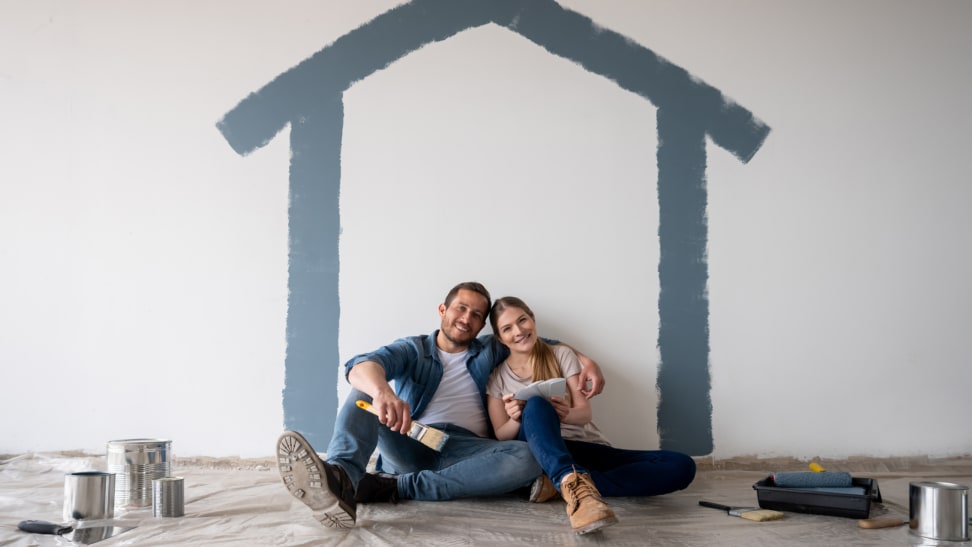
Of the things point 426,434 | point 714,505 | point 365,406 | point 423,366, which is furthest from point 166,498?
point 714,505

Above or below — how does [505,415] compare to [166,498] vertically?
above

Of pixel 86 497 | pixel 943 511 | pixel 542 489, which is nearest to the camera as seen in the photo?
pixel 943 511

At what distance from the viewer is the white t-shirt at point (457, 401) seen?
8.87ft

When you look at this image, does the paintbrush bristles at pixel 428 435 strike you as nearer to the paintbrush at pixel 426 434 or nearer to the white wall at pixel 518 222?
the paintbrush at pixel 426 434

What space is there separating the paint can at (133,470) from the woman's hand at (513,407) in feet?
3.34

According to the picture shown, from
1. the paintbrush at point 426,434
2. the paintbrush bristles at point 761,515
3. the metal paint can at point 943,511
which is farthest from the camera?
the paintbrush at point 426,434

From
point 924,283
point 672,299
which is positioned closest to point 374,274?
point 672,299

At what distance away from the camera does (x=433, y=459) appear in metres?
2.57

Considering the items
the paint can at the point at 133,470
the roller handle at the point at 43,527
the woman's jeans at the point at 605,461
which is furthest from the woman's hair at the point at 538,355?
the roller handle at the point at 43,527

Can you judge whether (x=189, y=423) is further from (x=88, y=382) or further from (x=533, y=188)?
(x=533, y=188)

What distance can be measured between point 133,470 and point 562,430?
134 centimetres

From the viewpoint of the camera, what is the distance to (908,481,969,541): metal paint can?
1937 millimetres

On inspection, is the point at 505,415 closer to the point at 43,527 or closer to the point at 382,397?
the point at 382,397

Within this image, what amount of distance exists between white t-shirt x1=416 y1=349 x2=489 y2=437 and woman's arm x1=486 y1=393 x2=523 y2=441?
5cm
